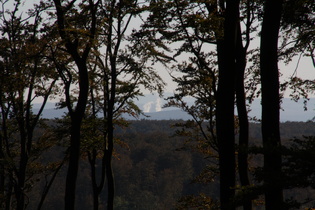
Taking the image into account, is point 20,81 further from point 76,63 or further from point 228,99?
point 228,99

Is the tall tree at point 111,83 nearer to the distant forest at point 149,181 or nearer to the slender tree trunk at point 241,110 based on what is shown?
the slender tree trunk at point 241,110

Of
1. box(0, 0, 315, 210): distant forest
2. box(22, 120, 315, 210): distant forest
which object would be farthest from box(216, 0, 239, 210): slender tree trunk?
box(22, 120, 315, 210): distant forest

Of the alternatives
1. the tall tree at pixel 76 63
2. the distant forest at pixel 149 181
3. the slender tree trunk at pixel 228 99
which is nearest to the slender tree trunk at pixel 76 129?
the tall tree at pixel 76 63

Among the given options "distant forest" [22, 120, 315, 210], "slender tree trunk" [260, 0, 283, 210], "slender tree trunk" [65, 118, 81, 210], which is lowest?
"distant forest" [22, 120, 315, 210]

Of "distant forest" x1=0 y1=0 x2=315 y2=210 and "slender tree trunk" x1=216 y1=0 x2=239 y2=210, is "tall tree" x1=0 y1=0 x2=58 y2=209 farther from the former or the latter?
"slender tree trunk" x1=216 y1=0 x2=239 y2=210

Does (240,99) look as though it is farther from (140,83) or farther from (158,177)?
(158,177)

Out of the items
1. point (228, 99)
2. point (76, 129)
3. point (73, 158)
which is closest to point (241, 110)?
point (228, 99)

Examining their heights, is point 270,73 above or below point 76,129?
above

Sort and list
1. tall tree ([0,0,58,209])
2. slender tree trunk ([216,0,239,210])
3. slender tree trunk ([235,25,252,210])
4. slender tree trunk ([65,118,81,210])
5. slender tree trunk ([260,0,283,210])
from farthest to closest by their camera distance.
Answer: tall tree ([0,0,58,209]) → slender tree trunk ([65,118,81,210]) → slender tree trunk ([235,25,252,210]) → slender tree trunk ([216,0,239,210]) → slender tree trunk ([260,0,283,210])

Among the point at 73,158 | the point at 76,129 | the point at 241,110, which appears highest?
the point at 241,110

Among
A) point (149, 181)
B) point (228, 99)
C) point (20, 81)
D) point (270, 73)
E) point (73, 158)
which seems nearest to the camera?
point (270, 73)

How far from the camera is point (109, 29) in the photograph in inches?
539

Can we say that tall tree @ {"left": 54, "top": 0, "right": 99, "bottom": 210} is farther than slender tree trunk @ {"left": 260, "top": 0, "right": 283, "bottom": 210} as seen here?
Yes

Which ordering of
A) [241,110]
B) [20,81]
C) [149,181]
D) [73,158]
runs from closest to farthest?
[241,110] < [73,158] < [20,81] < [149,181]
